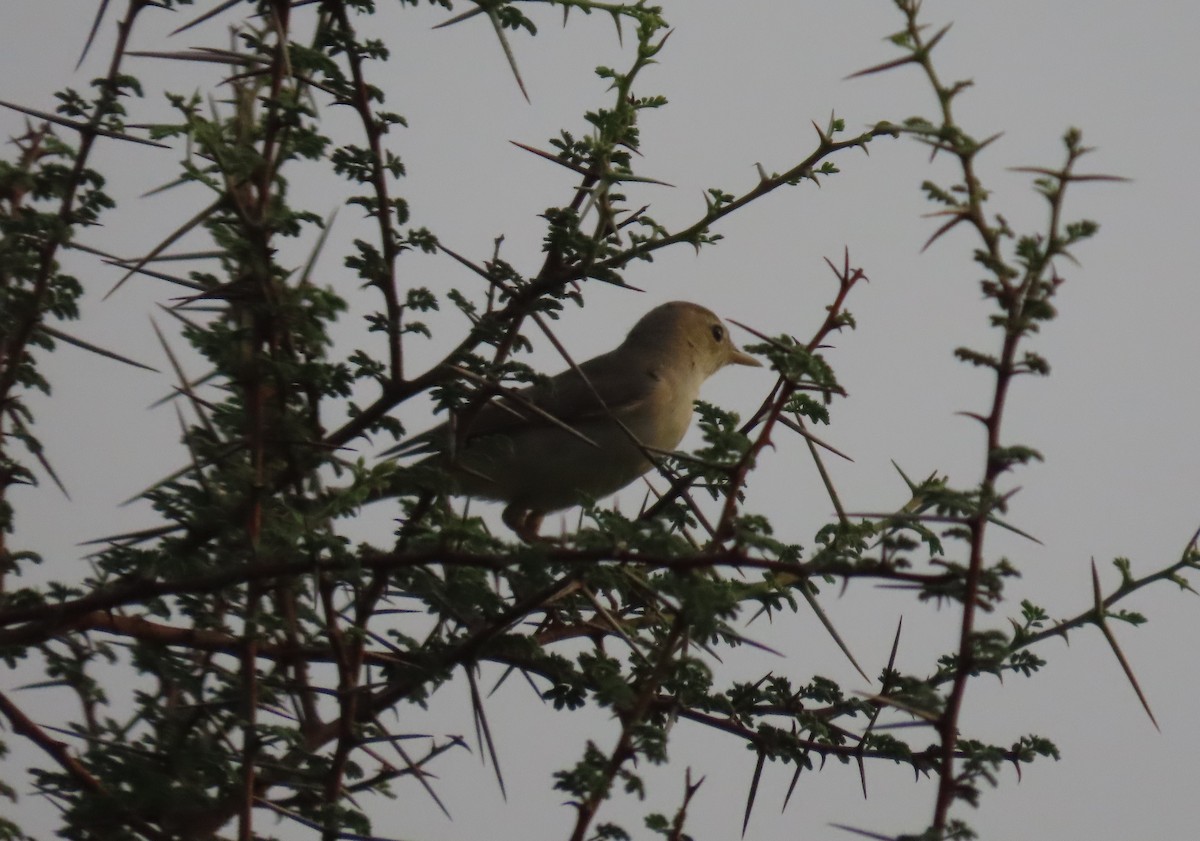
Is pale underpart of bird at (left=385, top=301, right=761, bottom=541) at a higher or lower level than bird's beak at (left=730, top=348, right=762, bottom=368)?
lower

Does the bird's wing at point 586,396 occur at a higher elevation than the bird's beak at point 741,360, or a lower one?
lower

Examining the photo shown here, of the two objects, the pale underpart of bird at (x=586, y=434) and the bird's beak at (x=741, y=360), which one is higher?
the bird's beak at (x=741, y=360)

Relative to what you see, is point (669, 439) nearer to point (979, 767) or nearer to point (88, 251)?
point (88, 251)

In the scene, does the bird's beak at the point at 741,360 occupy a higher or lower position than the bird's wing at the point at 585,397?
higher

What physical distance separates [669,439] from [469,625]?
379 cm

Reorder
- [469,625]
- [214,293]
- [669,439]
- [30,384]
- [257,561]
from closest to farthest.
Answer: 1. [257,561]
2. [214,293]
3. [469,625]
4. [30,384]
5. [669,439]

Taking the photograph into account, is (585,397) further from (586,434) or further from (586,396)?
(586,434)

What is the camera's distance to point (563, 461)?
20.9 ft

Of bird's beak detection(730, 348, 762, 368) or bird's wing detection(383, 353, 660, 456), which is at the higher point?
bird's beak detection(730, 348, 762, 368)

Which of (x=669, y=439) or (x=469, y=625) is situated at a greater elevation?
(x=669, y=439)

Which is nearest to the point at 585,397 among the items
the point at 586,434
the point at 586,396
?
the point at 586,396

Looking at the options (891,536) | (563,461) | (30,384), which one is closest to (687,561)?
(891,536)

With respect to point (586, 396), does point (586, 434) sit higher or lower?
lower

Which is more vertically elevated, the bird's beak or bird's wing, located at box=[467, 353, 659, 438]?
the bird's beak
